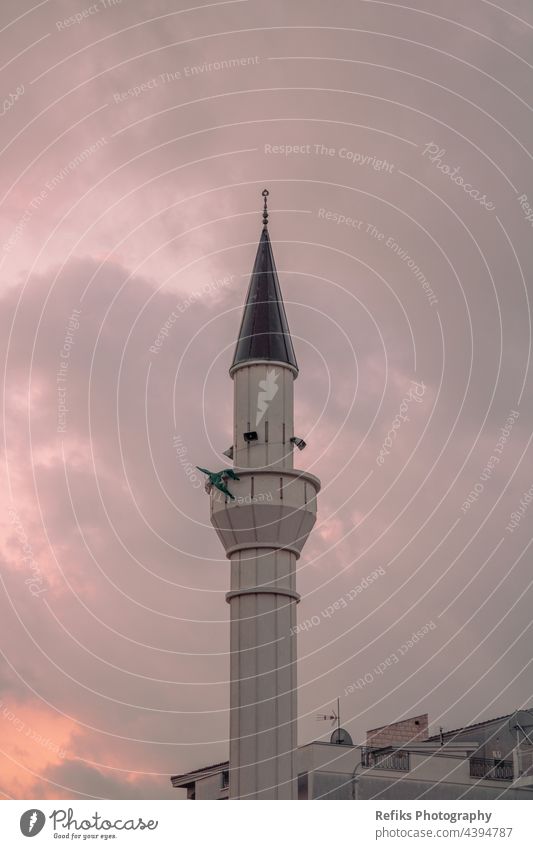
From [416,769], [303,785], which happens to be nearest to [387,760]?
[416,769]

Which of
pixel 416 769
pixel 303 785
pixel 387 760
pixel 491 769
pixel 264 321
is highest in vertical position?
pixel 264 321

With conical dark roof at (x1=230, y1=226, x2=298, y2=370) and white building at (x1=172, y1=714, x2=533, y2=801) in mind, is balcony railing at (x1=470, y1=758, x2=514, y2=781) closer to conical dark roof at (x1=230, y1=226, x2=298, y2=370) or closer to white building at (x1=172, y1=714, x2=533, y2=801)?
white building at (x1=172, y1=714, x2=533, y2=801)

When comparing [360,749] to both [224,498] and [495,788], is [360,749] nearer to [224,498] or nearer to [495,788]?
[495,788]

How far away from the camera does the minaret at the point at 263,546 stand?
133ft

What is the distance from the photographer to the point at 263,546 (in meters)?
42.3

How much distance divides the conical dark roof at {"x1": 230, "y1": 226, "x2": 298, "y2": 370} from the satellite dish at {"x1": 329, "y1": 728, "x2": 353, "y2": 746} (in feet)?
47.6

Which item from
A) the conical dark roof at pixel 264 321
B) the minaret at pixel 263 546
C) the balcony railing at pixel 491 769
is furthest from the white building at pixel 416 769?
the conical dark roof at pixel 264 321

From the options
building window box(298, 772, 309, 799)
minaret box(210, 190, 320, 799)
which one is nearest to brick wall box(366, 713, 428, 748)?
building window box(298, 772, 309, 799)

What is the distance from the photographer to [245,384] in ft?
145

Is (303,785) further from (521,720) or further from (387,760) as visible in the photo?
(521,720)

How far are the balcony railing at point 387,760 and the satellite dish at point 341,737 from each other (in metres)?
1.10

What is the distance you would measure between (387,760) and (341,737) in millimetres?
2190
